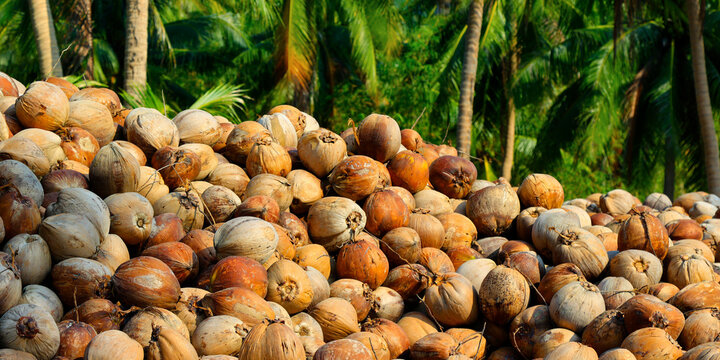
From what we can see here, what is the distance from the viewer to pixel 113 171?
4.53 meters

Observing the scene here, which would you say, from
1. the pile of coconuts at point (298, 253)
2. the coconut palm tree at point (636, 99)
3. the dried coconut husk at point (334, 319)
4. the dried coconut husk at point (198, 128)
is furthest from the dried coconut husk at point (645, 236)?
the coconut palm tree at point (636, 99)

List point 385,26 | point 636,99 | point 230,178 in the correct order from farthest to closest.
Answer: point 385,26, point 636,99, point 230,178

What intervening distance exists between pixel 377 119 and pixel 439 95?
12.5 metres

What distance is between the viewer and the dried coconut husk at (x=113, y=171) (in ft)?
14.9

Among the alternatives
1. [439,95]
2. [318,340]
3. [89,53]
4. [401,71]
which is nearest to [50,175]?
[318,340]

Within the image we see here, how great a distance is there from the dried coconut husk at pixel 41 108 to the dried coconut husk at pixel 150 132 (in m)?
0.53

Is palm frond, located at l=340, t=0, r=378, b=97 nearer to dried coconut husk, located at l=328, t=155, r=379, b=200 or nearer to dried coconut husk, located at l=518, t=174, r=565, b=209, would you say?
dried coconut husk, located at l=518, t=174, r=565, b=209

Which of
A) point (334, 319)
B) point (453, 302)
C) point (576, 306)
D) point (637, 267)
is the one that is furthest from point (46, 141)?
point (637, 267)

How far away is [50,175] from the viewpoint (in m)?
4.57

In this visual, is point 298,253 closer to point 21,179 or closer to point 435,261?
point 435,261

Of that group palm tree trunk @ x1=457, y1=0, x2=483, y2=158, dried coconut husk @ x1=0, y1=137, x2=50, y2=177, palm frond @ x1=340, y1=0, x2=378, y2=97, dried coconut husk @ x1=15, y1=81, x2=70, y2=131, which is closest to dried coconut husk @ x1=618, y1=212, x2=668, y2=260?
dried coconut husk @ x1=0, y1=137, x2=50, y2=177

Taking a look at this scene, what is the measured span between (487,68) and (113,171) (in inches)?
677

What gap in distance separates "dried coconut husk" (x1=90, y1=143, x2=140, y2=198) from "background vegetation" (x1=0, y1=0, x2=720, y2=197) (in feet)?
35.0

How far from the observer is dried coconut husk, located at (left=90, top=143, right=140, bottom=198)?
14.9 feet
